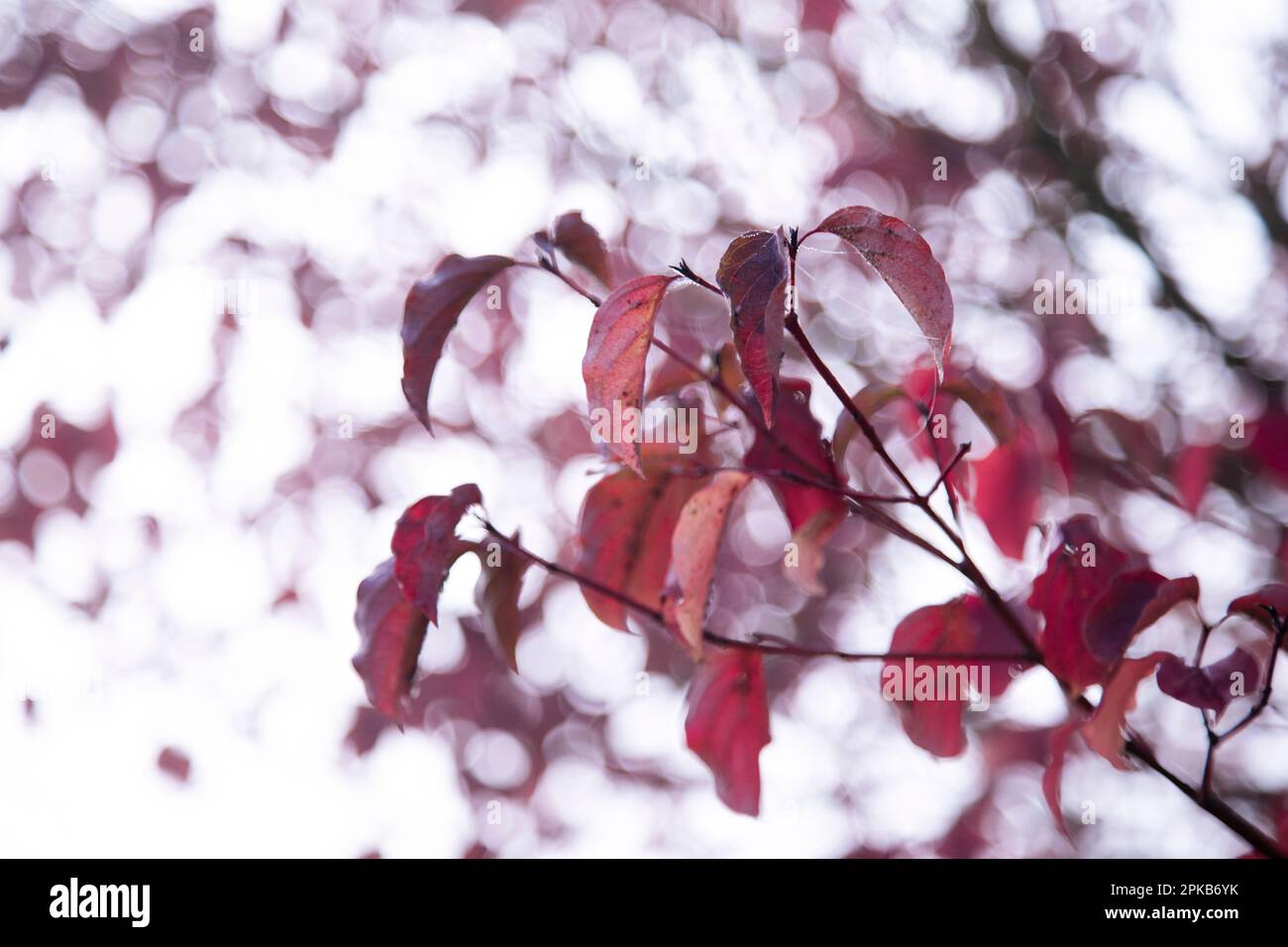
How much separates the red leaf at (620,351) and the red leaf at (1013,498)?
0.62m

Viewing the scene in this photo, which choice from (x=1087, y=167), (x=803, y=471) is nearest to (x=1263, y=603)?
(x=803, y=471)

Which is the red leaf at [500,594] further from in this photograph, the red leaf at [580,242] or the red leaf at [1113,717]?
the red leaf at [1113,717]

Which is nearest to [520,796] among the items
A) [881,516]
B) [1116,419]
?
[1116,419]

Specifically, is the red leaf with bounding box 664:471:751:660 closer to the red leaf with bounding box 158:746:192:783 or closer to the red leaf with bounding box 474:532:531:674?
the red leaf with bounding box 474:532:531:674

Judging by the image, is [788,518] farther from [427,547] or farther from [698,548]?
[427,547]

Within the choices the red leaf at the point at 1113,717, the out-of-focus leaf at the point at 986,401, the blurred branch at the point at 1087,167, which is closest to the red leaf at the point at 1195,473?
the blurred branch at the point at 1087,167

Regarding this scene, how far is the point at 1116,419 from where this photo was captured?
1543mm

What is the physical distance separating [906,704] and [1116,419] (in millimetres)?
684

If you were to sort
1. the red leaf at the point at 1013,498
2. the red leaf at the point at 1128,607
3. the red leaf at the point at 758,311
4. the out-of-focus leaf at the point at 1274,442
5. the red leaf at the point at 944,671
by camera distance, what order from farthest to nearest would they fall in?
the out-of-focus leaf at the point at 1274,442, the red leaf at the point at 1013,498, the red leaf at the point at 944,671, the red leaf at the point at 1128,607, the red leaf at the point at 758,311

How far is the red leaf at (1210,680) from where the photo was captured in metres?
0.87
